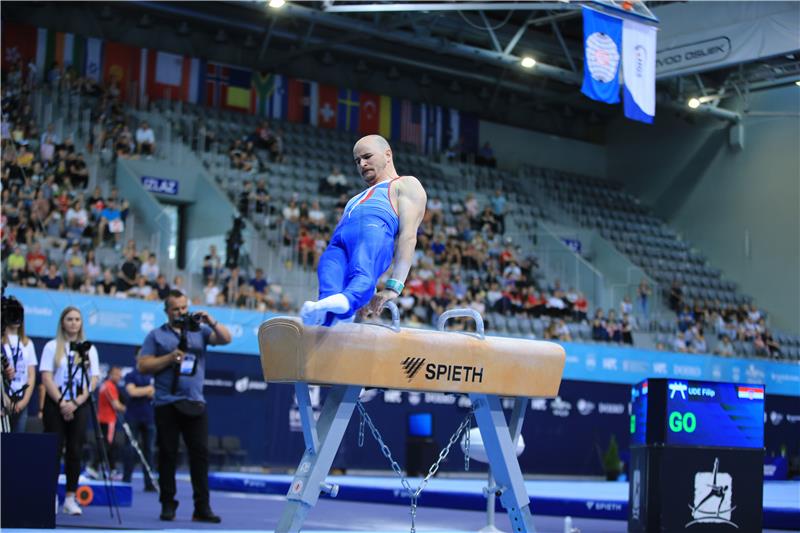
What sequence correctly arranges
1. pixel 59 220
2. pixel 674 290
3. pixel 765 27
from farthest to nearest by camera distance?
pixel 674 290 < pixel 765 27 < pixel 59 220

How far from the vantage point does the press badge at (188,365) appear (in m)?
7.70

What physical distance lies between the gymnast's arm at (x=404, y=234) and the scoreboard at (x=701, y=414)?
300 cm

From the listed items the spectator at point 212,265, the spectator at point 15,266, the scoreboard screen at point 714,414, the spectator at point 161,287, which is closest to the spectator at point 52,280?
the spectator at point 15,266

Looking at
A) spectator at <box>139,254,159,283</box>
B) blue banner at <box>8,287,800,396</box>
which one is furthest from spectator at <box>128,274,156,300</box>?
blue banner at <box>8,287,800,396</box>

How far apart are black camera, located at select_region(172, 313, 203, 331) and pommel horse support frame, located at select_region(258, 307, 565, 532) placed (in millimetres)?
2767

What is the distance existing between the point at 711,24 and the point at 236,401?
1056 centimetres

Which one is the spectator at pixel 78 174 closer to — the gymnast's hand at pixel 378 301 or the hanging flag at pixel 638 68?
the hanging flag at pixel 638 68

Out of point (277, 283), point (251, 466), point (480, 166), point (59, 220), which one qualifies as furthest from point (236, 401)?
point (480, 166)

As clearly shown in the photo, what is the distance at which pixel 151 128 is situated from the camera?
2145cm

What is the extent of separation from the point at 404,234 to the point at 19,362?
12.9 feet

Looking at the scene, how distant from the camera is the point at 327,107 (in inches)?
1022

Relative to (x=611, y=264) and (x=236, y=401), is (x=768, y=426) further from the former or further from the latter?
(x=236, y=401)

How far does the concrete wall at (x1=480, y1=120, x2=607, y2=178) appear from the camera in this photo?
28.8m

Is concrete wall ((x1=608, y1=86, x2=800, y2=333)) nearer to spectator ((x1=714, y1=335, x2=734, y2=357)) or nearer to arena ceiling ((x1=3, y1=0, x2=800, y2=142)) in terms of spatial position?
arena ceiling ((x1=3, y1=0, x2=800, y2=142))
